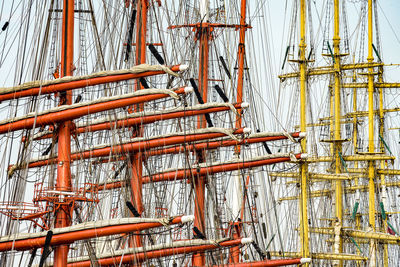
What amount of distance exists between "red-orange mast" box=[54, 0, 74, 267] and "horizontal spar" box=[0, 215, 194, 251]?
80 centimetres

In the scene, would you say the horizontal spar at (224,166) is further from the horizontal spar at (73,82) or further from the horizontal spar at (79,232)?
the horizontal spar at (79,232)

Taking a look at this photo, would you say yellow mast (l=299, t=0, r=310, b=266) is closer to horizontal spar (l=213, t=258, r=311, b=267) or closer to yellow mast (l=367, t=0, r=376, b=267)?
horizontal spar (l=213, t=258, r=311, b=267)

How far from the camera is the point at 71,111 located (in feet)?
110

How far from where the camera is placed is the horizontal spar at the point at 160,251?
37.3 metres

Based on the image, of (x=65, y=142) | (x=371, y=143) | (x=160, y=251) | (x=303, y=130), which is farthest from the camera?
(x=371, y=143)

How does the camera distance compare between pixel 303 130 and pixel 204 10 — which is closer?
pixel 204 10

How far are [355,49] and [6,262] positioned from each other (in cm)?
3391

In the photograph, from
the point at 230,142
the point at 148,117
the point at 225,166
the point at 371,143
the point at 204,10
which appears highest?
the point at 204,10

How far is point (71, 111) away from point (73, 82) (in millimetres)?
970

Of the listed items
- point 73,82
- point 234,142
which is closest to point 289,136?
point 234,142

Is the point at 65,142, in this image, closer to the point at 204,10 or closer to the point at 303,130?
the point at 204,10

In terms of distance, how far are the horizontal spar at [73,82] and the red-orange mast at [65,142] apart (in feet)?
2.52

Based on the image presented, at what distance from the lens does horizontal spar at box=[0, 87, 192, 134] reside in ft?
111

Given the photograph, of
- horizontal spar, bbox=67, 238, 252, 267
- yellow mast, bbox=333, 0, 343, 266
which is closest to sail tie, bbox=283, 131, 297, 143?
horizontal spar, bbox=67, 238, 252, 267
